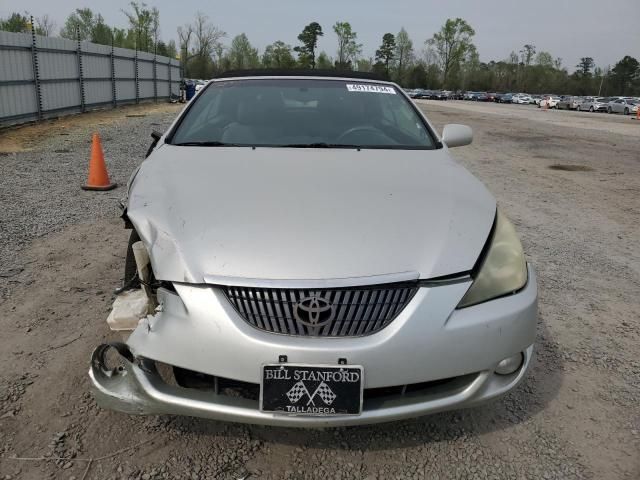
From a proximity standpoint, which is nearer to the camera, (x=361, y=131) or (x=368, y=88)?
(x=361, y=131)

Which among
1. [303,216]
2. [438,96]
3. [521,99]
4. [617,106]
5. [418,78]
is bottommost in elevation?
[303,216]

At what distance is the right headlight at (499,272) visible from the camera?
1.87 meters

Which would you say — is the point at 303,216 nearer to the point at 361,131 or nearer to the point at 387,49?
the point at 361,131

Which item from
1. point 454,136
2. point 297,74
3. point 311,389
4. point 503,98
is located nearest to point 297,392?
point 311,389

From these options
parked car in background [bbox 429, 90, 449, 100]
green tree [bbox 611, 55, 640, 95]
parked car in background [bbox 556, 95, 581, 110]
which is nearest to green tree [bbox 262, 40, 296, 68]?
parked car in background [bbox 429, 90, 449, 100]

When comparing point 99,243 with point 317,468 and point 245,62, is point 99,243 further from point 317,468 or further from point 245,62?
point 245,62

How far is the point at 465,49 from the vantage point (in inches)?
3428

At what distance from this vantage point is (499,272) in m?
1.96

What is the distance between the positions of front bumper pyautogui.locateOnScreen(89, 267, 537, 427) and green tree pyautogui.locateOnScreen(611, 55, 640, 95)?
9344cm

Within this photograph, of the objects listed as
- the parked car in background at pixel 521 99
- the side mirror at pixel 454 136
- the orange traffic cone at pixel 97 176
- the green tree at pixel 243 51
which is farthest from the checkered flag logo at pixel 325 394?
the green tree at pixel 243 51

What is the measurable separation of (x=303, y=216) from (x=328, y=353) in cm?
62

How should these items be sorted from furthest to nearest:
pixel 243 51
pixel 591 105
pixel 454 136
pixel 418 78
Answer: pixel 418 78
pixel 243 51
pixel 591 105
pixel 454 136

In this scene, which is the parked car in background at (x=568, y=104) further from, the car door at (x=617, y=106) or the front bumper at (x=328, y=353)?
the front bumper at (x=328, y=353)

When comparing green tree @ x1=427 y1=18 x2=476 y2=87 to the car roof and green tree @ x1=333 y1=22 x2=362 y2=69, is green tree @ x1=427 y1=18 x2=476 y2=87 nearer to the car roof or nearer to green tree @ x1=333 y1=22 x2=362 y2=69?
green tree @ x1=333 y1=22 x2=362 y2=69
